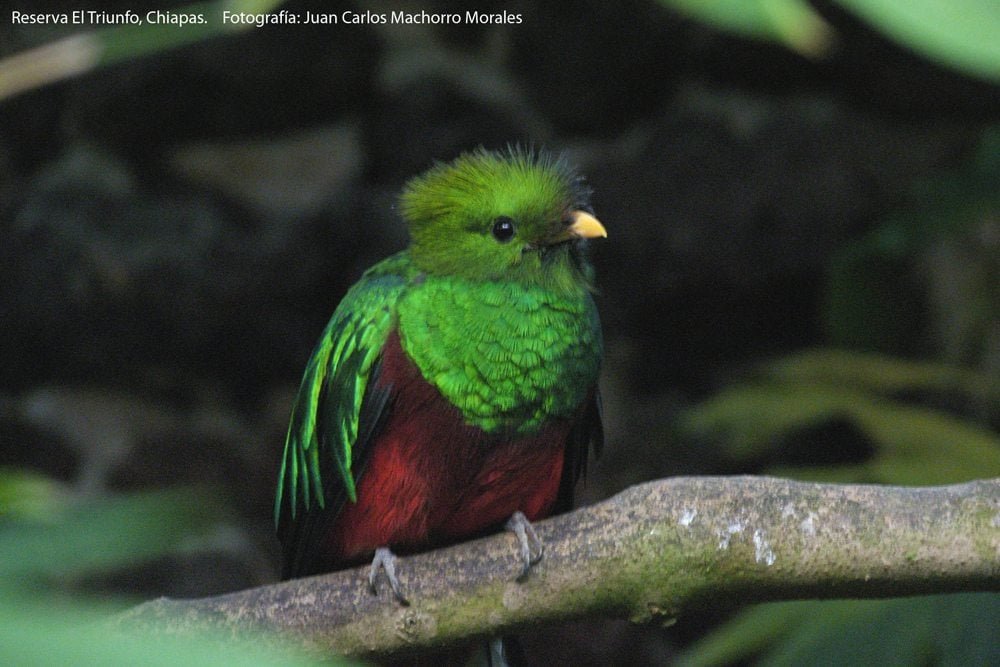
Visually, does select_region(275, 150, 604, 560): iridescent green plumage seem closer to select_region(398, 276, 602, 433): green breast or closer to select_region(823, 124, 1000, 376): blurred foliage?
select_region(398, 276, 602, 433): green breast

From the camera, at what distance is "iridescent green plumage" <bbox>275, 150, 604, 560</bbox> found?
1919 mm

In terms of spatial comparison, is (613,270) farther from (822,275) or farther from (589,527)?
(589,527)

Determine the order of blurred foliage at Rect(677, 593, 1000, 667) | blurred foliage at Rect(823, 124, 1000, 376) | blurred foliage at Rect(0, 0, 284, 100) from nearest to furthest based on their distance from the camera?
blurred foliage at Rect(0, 0, 284, 100) → blurred foliage at Rect(677, 593, 1000, 667) → blurred foliage at Rect(823, 124, 1000, 376)

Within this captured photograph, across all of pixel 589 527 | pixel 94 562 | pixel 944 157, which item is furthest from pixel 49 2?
pixel 94 562

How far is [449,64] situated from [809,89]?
96 centimetres

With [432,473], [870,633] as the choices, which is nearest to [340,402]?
[432,473]

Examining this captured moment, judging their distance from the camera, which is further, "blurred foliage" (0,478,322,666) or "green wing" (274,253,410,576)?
"green wing" (274,253,410,576)

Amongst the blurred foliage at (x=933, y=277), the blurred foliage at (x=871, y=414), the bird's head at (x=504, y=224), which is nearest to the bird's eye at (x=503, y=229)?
the bird's head at (x=504, y=224)

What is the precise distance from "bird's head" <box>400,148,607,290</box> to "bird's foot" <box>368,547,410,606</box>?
492 millimetres

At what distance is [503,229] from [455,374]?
0.28m

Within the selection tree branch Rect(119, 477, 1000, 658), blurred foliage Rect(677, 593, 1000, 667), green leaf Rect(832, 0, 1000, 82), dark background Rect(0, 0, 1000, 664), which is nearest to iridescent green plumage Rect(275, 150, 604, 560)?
tree branch Rect(119, 477, 1000, 658)

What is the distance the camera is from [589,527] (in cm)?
167

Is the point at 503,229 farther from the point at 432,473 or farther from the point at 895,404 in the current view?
the point at 895,404

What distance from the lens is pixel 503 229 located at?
204 cm
